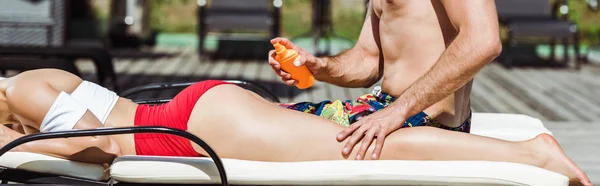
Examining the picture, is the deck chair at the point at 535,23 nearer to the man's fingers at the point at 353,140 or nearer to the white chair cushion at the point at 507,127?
the white chair cushion at the point at 507,127

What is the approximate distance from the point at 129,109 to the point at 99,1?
24.1 feet

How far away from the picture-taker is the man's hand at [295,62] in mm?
2740

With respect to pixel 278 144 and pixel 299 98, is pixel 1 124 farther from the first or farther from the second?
pixel 299 98

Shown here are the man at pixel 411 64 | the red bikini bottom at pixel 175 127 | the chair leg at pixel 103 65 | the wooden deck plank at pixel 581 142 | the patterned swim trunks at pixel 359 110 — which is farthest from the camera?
the chair leg at pixel 103 65

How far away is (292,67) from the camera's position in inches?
111

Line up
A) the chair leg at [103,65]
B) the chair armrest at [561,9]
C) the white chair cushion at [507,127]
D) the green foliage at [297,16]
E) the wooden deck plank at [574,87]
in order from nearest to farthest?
the white chair cushion at [507,127]
the chair leg at [103,65]
the wooden deck plank at [574,87]
the chair armrest at [561,9]
the green foliage at [297,16]

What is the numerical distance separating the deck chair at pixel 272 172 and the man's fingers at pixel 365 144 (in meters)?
0.05

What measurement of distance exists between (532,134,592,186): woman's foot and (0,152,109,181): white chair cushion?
1.31 meters

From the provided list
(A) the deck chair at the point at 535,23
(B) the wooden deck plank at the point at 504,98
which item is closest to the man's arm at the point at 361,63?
(B) the wooden deck plank at the point at 504,98

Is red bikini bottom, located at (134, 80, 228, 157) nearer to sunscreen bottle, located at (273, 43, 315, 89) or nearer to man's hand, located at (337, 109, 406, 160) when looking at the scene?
sunscreen bottle, located at (273, 43, 315, 89)

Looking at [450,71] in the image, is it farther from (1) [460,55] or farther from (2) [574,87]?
(2) [574,87]

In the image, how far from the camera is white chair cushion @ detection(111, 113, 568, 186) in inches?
90.4

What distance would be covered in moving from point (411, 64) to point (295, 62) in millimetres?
388

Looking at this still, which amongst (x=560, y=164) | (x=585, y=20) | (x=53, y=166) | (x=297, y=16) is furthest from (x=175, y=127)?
(x=585, y=20)
